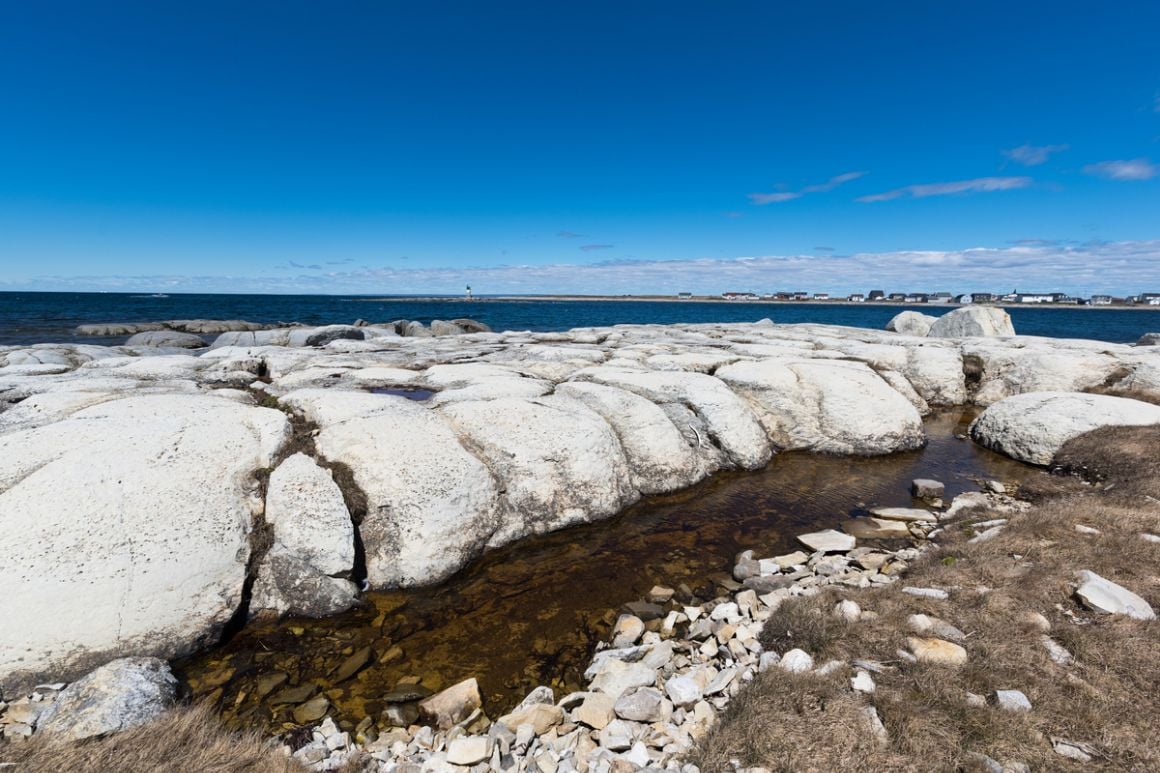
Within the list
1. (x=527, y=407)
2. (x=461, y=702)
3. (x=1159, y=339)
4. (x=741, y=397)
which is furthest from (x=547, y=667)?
(x=1159, y=339)

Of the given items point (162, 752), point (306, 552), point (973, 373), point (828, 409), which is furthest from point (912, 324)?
point (162, 752)

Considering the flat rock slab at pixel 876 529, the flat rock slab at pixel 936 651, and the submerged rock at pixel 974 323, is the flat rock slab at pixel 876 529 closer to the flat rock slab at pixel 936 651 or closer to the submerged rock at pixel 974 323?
the flat rock slab at pixel 936 651

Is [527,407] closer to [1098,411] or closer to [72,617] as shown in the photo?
[72,617]

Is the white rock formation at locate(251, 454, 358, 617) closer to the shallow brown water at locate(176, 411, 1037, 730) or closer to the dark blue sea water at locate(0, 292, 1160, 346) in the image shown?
the shallow brown water at locate(176, 411, 1037, 730)

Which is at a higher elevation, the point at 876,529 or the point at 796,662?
the point at 796,662

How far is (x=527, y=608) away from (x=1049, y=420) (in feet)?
50.3

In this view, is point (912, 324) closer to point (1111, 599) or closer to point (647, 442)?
point (647, 442)

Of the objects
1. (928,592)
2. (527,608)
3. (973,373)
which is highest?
(973,373)

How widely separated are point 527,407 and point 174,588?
Result: 6556 mm

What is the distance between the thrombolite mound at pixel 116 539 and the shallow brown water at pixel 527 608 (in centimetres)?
83

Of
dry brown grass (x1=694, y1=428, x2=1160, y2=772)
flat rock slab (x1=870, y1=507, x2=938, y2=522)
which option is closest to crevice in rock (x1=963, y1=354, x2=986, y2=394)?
flat rock slab (x1=870, y1=507, x2=938, y2=522)

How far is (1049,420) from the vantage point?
1381cm

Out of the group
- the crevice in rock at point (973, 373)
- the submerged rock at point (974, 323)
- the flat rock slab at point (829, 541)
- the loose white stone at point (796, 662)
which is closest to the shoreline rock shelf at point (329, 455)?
the crevice in rock at point (973, 373)

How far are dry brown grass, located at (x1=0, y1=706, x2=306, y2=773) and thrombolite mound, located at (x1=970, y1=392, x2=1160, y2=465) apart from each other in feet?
58.1
